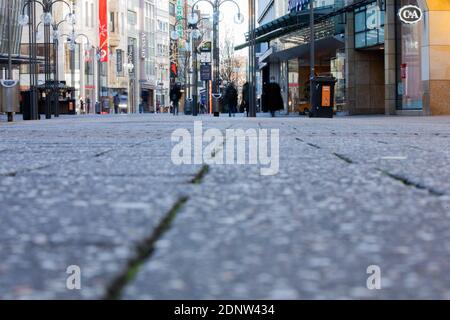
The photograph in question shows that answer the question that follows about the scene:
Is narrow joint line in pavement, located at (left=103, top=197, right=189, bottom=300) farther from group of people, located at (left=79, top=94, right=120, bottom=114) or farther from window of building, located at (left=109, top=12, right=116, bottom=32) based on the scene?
window of building, located at (left=109, top=12, right=116, bottom=32)

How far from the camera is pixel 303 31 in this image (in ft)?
161

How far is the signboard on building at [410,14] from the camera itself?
29.8 meters

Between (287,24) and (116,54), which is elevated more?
(116,54)

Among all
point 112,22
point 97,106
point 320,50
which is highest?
point 112,22

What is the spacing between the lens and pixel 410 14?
29844 millimetres

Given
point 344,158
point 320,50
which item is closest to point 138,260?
point 344,158

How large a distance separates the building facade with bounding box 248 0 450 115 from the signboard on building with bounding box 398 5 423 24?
3 cm

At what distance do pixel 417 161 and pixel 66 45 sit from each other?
3346 inches

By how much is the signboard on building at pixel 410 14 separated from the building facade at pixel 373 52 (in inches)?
1.2

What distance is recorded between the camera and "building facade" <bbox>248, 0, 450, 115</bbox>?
31.5 m

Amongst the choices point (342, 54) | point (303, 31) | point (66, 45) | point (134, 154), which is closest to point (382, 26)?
point (342, 54)

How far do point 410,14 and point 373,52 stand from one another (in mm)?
12022

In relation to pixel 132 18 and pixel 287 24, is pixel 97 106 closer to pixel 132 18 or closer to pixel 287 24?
pixel 132 18
